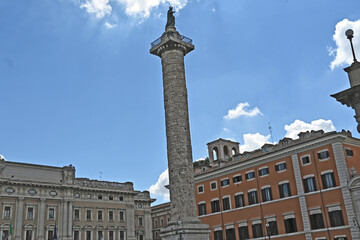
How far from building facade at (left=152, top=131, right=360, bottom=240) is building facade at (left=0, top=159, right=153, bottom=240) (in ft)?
52.7

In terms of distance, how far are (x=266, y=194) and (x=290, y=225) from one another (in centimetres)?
379

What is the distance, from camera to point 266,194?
3931cm

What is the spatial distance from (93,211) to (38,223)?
298 inches

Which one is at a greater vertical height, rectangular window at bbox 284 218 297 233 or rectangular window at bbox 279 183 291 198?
rectangular window at bbox 279 183 291 198

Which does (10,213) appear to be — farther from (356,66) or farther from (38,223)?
(356,66)

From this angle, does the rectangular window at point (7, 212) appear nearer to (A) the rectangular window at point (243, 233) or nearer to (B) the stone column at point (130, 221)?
(B) the stone column at point (130, 221)

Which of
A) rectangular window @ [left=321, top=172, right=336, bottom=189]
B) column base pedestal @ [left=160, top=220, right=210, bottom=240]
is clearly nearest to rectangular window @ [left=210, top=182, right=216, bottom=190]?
rectangular window @ [left=321, top=172, right=336, bottom=189]

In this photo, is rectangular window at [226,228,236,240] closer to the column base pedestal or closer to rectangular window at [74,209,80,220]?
the column base pedestal

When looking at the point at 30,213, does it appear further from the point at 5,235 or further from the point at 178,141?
the point at 178,141

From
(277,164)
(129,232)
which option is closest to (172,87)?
(277,164)

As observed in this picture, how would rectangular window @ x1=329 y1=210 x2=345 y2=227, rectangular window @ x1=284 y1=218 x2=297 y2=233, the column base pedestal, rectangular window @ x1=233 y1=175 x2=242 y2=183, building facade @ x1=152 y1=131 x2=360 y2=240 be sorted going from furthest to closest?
rectangular window @ x1=233 y1=175 x2=242 y2=183, rectangular window @ x1=284 y1=218 x2=297 y2=233, building facade @ x1=152 y1=131 x2=360 y2=240, rectangular window @ x1=329 y1=210 x2=345 y2=227, the column base pedestal

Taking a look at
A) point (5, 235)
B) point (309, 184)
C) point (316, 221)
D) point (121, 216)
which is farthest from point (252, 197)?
point (5, 235)

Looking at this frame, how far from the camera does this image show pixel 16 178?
4969 cm

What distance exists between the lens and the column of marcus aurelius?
28375 millimetres
